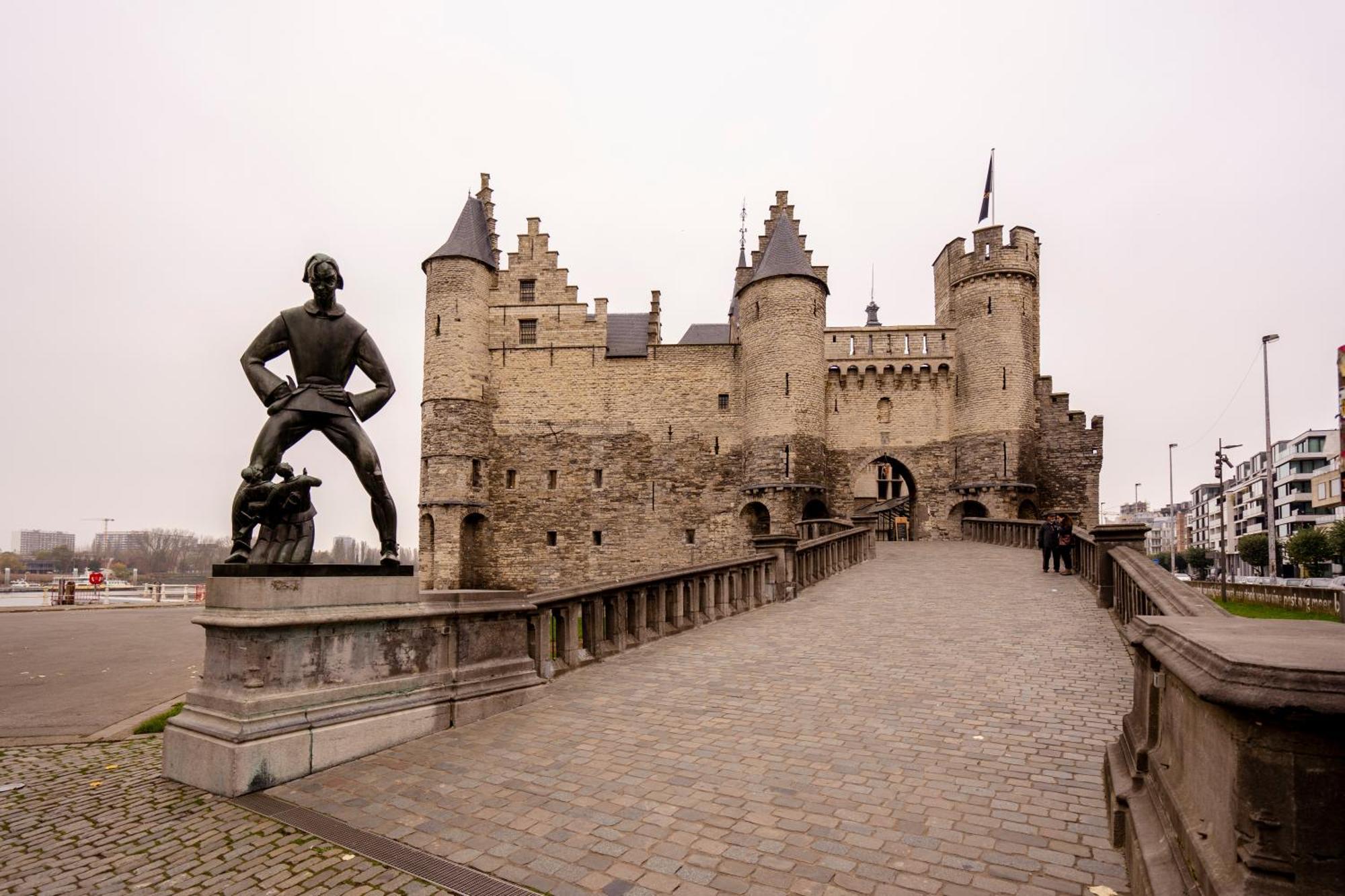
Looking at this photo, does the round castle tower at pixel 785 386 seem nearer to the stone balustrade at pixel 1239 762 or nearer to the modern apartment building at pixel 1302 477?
the stone balustrade at pixel 1239 762

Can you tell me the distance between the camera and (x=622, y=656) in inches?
301

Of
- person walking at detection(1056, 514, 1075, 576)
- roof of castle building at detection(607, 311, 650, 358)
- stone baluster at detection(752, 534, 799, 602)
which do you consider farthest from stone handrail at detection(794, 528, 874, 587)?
roof of castle building at detection(607, 311, 650, 358)

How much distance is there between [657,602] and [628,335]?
26.2 m

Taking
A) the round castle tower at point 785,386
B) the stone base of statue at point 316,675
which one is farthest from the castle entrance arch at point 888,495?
the stone base of statue at point 316,675

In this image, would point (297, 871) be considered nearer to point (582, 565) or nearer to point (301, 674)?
point (301, 674)

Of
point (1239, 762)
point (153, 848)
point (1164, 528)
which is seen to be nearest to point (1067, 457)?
point (1239, 762)

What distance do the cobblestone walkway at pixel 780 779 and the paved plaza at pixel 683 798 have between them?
0.02 meters

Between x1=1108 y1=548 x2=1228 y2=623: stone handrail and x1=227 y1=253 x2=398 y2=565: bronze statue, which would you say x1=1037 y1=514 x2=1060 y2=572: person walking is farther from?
x1=227 y1=253 x2=398 y2=565: bronze statue

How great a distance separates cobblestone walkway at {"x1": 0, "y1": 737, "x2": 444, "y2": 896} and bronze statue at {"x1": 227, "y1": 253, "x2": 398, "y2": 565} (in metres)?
1.72

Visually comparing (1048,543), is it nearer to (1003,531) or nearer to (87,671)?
(1003,531)

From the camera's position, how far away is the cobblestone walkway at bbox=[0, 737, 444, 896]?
Answer: 3.05 meters

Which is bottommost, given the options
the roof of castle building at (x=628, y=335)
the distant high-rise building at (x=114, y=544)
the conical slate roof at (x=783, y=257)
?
the distant high-rise building at (x=114, y=544)

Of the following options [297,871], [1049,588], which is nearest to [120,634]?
[297,871]

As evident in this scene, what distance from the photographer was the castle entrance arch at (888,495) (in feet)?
98.1
